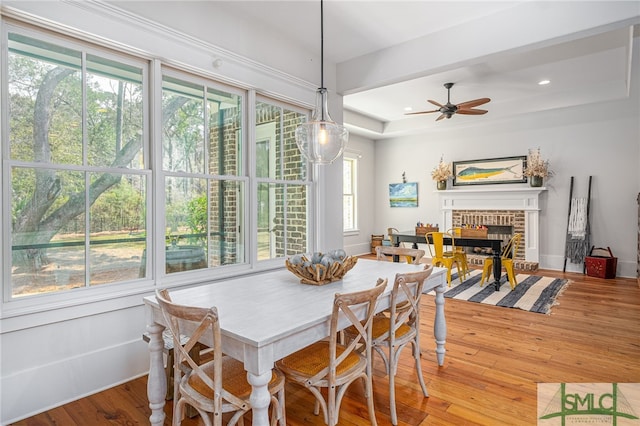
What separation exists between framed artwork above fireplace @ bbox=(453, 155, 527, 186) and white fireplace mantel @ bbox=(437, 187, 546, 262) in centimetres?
20

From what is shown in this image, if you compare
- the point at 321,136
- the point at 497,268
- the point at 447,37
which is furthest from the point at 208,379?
the point at 497,268

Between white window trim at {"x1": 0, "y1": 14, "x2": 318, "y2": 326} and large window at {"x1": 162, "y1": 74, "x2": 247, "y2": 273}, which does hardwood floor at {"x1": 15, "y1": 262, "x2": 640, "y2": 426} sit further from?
large window at {"x1": 162, "y1": 74, "x2": 247, "y2": 273}

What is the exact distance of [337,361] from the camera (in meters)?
1.68

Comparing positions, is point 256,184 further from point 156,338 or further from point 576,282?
point 576,282

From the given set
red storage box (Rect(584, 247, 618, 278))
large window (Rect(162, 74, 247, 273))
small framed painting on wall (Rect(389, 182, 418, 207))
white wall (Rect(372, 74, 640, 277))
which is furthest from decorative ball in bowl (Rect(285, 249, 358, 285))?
small framed painting on wall (Rect(389, 182, 418, 207))

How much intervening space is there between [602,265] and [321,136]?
575 centimetres

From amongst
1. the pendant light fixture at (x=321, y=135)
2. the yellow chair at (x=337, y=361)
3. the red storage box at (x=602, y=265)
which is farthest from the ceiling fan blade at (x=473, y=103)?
the yellow chair at (x=337, y=361)

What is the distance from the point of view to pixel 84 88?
7.79 feet

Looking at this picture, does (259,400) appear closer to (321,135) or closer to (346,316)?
(346,316)

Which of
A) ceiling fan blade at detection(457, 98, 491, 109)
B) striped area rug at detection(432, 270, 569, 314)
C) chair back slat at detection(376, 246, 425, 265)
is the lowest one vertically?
striped area rug at detection(432, 270, 569, 314)

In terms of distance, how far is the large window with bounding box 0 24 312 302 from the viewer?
84.0 inches

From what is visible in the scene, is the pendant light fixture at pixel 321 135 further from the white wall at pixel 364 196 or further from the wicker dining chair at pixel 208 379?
the white wall at pixel 364 196

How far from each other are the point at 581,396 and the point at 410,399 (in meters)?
Result: 1.11

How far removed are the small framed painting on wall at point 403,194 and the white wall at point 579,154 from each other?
53cm
